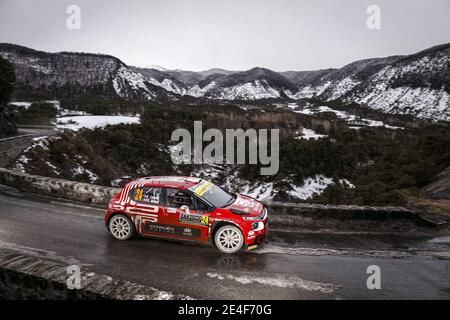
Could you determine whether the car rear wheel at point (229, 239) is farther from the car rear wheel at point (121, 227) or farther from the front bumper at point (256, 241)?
the car rear wheel at point (121, 227)

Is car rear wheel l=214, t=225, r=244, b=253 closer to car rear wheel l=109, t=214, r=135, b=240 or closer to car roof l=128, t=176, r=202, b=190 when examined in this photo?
car roof l=128, t=176, r=202, b=190

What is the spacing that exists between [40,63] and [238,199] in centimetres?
13752

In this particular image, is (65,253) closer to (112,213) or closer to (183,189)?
(112,213)

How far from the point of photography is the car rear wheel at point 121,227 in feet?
27.2

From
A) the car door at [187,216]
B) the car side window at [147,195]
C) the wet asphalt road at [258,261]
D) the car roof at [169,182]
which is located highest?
the car roof at [169,182]

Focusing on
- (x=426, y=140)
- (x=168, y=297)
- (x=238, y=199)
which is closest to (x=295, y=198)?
(x=426, y=140)

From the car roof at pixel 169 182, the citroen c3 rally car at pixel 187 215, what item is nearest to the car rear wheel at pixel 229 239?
the citroen c3 rally car at pixel 187 215

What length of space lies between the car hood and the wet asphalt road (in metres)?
0.99

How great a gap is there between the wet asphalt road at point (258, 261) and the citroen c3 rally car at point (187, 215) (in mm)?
325

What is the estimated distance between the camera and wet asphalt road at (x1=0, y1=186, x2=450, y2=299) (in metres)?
6.16

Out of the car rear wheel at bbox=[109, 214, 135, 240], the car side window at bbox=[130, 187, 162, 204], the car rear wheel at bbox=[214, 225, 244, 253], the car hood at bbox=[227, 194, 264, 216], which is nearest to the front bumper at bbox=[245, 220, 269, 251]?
the car rear wheel at bbox=[214, 225, 244, 253]

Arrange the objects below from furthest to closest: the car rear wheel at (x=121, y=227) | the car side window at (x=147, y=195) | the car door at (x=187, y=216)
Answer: the car rear wheel at (x=121, y=227)
the car side window at (x=147, y=195)
the car door at (x=187, y=216)

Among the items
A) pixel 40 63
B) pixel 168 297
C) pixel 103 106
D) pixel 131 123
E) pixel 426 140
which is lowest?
pixel 168 297
